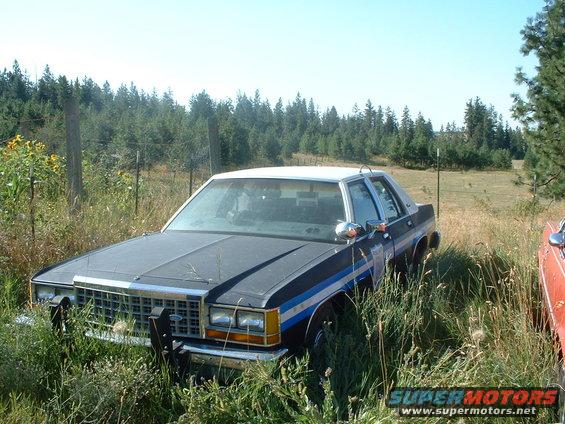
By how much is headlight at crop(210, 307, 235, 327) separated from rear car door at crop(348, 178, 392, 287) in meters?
1.23

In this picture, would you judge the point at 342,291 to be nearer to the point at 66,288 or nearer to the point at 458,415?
the point at 458,415

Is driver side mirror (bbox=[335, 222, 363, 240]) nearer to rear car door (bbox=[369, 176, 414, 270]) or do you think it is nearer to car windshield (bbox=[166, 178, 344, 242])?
car windshield (bbox=[166, 178, 344, 242])

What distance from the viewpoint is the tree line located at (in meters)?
31.0

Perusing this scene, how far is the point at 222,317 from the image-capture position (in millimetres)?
3467

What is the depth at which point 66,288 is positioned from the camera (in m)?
3.97

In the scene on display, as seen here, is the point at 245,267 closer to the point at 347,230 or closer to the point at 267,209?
the point at 347,230

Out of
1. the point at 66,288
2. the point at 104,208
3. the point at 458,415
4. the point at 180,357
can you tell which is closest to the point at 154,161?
the point at 104,208

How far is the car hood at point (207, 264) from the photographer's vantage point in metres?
3.58

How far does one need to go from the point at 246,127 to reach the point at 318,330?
197 feet

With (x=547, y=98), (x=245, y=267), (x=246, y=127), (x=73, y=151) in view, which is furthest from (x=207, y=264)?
(x=246, y=127)

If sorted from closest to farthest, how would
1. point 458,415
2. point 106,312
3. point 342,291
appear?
point 458,415 < point 106,312 < point 342,291

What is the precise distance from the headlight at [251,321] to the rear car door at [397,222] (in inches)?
84.4

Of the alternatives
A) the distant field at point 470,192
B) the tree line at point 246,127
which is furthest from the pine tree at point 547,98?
the tree line at point 246,127

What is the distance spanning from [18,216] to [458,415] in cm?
490
